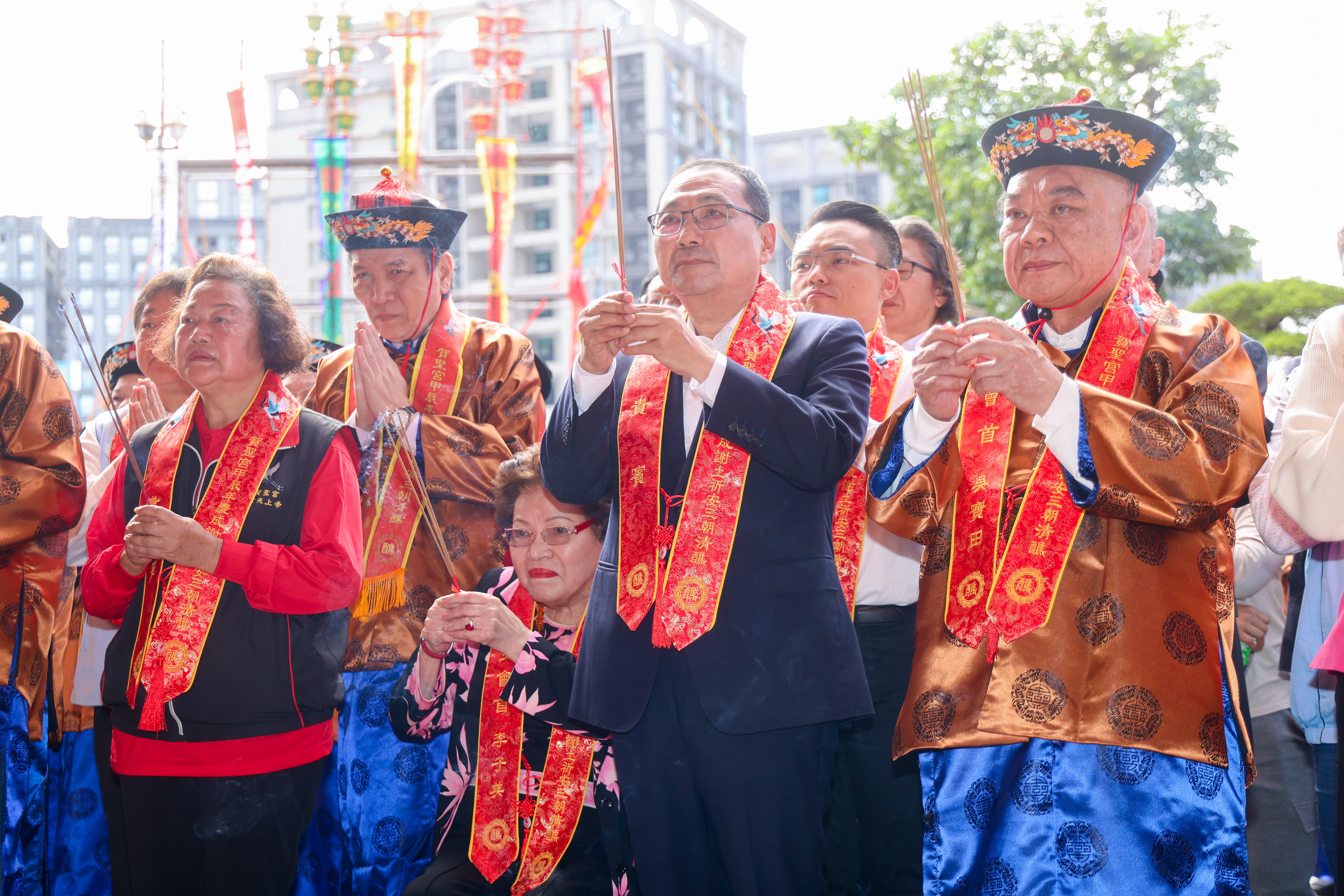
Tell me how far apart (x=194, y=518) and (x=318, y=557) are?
0.33 meters

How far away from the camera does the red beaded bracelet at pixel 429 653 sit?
8.62 ft

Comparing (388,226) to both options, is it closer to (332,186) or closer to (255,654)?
(255,654)

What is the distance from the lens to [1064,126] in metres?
1.97

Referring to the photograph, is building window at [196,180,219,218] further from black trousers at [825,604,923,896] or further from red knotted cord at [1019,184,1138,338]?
red knotted cord at [1019,184,1138,338]

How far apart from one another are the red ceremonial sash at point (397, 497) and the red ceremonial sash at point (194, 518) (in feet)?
1.03

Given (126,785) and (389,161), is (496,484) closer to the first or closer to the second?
(126,785)

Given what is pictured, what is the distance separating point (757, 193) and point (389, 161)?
389 inches

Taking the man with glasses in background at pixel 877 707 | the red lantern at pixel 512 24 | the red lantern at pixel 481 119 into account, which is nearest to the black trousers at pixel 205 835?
the man with glasses in background at pixel 877 707

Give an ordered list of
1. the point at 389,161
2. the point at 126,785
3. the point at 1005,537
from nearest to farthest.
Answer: the point at 1005,537 → the point at 126,785 → the point at 389,161

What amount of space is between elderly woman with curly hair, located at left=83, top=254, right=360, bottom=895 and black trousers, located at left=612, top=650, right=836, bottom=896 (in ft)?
2.86

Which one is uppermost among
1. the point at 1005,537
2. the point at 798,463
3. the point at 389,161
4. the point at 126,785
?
the point at 389,161

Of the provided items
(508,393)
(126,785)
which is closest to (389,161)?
(508,393)

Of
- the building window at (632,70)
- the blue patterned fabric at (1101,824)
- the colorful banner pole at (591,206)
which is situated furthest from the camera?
the building window at (632,70)

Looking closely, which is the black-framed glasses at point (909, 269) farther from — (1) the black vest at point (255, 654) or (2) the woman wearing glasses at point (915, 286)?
(1) the black vest at point (255, 654)
